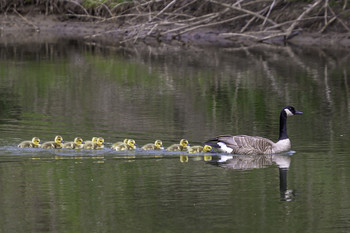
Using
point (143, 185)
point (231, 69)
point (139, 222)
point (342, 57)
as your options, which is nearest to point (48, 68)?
point (231, 69)

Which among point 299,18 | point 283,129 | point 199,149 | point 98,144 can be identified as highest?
point 299,18

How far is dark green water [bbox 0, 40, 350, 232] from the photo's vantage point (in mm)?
9508

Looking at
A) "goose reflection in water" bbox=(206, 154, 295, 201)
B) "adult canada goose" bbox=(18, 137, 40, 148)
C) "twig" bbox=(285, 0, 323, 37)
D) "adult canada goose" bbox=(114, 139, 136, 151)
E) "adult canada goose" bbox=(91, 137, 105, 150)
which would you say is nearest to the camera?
"goose reflection in water" bbox=(206, 154, 295, 201)

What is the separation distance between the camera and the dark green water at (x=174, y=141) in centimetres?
951

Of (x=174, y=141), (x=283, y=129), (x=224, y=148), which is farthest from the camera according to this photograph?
(x=174, y=141)

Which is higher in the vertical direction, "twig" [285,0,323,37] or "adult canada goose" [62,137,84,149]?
"twig" [285,0,323,37]

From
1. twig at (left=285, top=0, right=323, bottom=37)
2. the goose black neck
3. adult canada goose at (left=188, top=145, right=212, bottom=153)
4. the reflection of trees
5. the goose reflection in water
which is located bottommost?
the goose reflection in water

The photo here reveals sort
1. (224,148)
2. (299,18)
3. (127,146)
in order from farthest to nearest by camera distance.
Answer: (299,18) → (224,148) → (127,146)

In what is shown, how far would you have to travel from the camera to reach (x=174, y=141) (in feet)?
46.4

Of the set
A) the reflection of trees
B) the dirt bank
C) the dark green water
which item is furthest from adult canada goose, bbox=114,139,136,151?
the dirt bank

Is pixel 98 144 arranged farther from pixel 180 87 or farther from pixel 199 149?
pixel 180 87

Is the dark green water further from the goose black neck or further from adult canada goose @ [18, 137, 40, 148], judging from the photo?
the goose black neck

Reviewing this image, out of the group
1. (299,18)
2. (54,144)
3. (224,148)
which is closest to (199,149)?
(224,148)

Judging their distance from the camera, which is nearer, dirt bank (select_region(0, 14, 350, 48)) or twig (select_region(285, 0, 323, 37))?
twig (select_region(285, 0, 323, 37))
